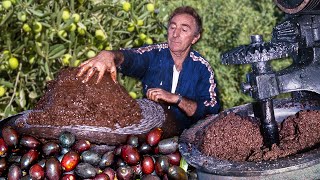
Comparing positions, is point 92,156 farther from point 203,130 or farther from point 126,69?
point 126,69

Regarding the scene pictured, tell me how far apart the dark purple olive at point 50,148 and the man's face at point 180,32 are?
137cm

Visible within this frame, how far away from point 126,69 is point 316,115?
1473 mm

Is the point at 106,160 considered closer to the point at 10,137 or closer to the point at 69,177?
the point at 69,177

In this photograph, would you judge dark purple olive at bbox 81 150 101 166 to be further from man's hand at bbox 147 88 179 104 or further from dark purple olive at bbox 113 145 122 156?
man's hand at bbox 147 88 179 104

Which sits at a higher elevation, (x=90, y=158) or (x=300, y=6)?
(x=300, y=6)

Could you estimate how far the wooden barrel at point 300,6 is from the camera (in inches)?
70.3

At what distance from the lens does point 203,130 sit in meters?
2.17

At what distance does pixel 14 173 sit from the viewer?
2.20 meters

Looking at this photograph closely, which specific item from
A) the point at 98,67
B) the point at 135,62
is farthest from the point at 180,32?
the point at 98,67

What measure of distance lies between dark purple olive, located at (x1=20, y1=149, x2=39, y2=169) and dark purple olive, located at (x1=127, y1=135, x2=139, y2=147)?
1.27ft

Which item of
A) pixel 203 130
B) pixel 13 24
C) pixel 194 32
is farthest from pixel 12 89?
pixel 203 130

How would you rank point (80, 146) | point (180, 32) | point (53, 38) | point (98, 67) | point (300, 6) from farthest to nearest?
point (53, 38) → point (180, 32) → point (98, 67) → point (80, 146) → point (300, 6)

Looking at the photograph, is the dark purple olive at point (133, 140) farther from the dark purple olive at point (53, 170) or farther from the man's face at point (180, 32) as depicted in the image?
the man's face at point (180, 32)

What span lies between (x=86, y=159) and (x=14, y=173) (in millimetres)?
292
